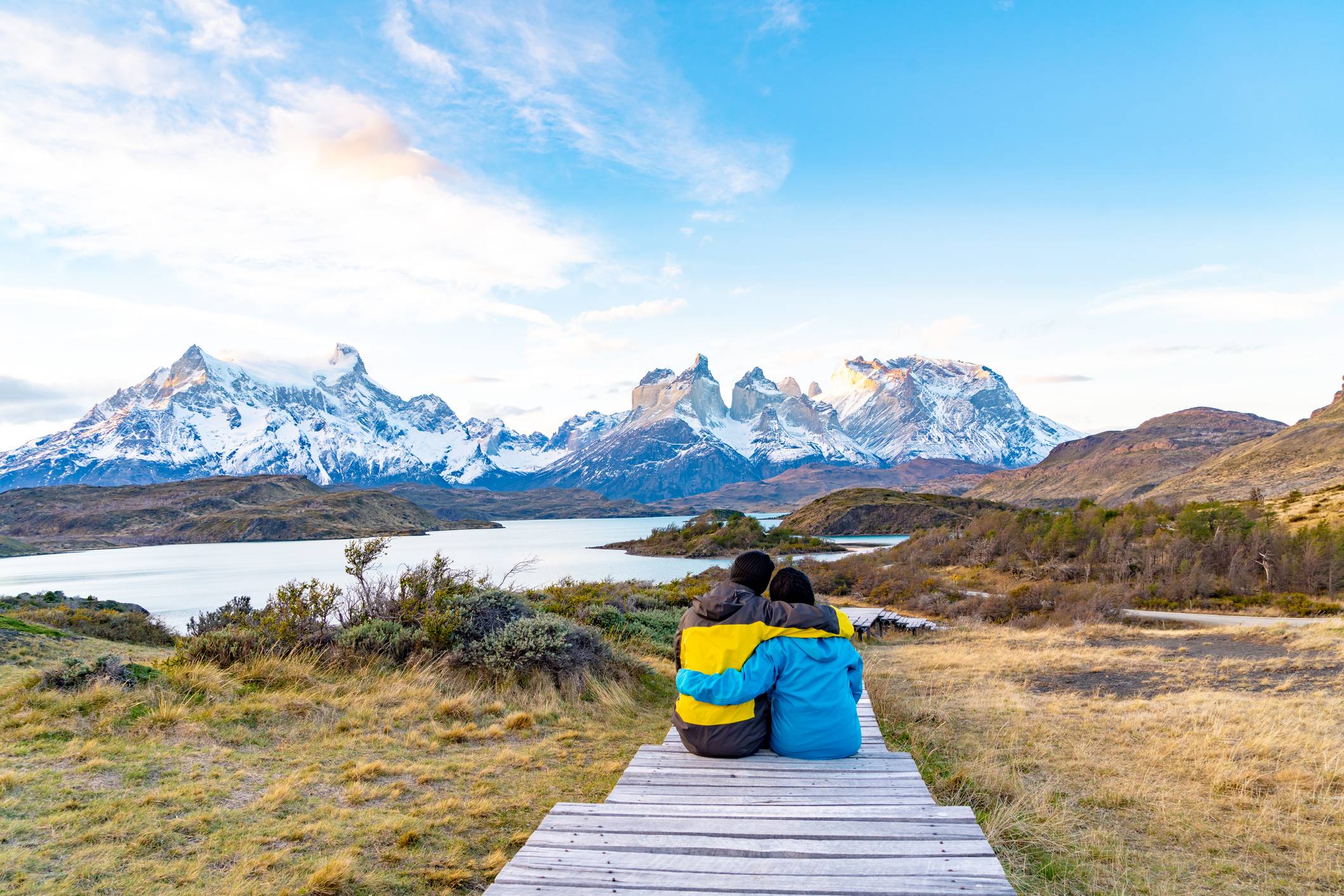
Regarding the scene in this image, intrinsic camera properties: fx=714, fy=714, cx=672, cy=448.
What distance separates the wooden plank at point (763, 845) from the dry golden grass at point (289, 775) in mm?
1867

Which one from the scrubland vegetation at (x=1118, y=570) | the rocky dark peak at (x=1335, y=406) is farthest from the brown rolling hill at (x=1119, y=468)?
the scrubland vegetation at (x=1118, y=570)

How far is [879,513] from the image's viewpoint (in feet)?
338

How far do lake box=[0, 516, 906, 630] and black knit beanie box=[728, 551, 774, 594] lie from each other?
Answer: 1657cm

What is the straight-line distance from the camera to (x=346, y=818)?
5293mm

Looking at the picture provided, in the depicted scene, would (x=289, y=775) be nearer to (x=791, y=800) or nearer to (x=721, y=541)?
(x=791, y=800)

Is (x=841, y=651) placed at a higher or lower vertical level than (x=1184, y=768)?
higher

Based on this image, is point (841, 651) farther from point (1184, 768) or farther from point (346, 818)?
point (1184, 768)

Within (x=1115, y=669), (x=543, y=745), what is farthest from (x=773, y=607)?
(x=1115, y=669)

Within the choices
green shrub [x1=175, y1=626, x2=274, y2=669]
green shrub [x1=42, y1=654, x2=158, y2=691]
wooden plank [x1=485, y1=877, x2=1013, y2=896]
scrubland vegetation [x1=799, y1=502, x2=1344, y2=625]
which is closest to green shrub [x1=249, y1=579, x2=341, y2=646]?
green shrub [x1=175, y1=626, x2=274, y2=669]

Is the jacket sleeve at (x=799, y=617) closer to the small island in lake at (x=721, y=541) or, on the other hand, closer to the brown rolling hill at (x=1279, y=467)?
the small island in lake at (x=721, y=541)

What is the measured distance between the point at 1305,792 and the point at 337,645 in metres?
10.8

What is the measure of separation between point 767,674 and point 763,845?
130cm

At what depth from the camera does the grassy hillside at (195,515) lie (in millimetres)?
114562

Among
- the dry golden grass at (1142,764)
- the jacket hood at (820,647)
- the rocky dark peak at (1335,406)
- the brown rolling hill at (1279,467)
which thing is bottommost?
the dry golden grass at (1142,764)
